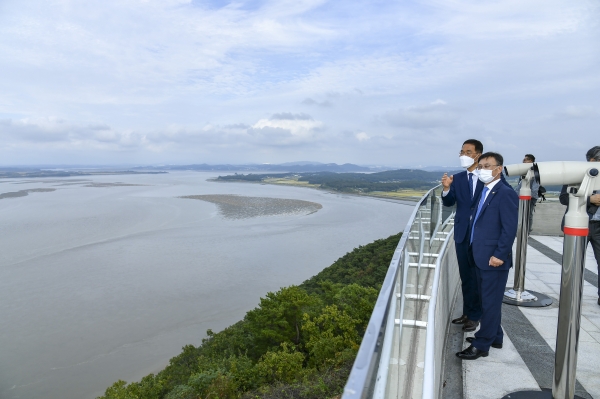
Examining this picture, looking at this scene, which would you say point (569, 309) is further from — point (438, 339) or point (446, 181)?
point (446, 181)

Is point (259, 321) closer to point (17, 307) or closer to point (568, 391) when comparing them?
point (568, 391)

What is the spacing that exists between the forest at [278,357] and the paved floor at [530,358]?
378 cm

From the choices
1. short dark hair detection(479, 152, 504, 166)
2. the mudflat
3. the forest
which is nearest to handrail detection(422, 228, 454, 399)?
short dark hair detection(479, 152, 504, 166)

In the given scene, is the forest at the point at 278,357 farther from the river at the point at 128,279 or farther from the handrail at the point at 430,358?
the handrail at the point at 430,358

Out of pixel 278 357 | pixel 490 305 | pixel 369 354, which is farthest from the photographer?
pixel 278 357

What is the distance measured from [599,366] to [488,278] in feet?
3.76

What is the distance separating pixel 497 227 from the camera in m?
3.34

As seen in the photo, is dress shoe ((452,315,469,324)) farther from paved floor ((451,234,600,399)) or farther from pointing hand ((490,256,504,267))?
pointing hand ((490,256,504,267))

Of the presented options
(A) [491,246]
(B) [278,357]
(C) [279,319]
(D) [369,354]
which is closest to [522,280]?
(A) [491,246]

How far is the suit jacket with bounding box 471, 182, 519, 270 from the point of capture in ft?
10.6

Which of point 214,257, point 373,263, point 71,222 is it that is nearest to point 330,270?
point 373,263

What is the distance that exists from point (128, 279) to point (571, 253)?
83.2 feet

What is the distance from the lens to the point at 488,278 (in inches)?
132

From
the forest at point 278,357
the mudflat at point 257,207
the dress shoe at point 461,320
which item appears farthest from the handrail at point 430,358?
the mudflat at point 257,207
